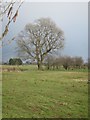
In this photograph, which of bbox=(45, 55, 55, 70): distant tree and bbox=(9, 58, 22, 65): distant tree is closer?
bbox=(9, 58, 22, 65): distant tree

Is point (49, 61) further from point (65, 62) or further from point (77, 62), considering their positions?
point (77, 62)

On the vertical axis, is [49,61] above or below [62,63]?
above

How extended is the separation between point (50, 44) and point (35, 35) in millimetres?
3533

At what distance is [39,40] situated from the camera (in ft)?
167

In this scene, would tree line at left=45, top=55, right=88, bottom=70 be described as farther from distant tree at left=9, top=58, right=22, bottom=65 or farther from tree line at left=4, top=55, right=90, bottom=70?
distant tree at left=9, top=58, right=22, bottom=65

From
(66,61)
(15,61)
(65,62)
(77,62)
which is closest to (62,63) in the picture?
(65,62)

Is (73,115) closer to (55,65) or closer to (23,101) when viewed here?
(23,101)

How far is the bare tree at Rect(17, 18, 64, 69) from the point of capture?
50.9 metres

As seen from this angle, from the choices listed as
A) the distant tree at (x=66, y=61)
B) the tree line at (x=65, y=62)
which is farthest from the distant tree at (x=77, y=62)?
the distant tree at (x=66, y=61)

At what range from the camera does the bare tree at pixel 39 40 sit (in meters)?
50.9

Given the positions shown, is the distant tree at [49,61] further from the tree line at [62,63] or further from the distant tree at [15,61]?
the distant tree at [15,61]

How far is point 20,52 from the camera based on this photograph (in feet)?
170

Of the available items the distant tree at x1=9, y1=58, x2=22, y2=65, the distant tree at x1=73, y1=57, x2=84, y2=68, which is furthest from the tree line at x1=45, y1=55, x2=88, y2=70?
the distant tree at x1=9, y1=58, x2=22, y2=65

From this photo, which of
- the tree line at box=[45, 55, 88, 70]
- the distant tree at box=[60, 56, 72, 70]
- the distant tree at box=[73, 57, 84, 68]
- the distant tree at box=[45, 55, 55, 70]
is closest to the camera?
the distant tree at box=[45, 55, 55, 70]
